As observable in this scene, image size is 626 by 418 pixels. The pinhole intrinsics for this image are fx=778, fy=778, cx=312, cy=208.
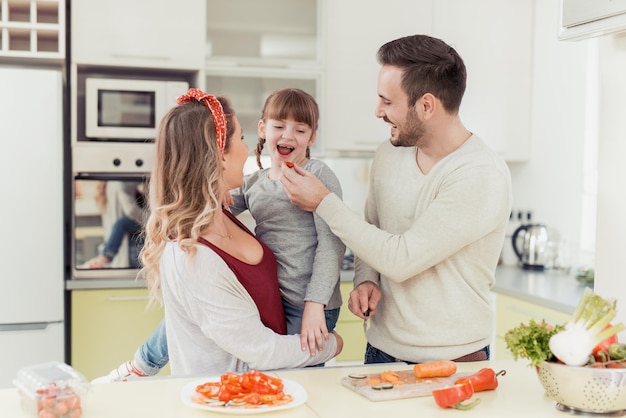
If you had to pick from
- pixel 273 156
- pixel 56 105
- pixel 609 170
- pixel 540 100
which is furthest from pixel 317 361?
pixel 540 100

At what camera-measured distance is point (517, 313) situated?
3.40 m

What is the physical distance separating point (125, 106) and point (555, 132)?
2.20 metres

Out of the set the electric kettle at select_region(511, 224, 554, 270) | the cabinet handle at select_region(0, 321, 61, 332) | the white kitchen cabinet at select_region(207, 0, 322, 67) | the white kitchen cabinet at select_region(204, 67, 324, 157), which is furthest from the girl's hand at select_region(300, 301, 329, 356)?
the electric kettle at select_region(511, 224, 554, 270)

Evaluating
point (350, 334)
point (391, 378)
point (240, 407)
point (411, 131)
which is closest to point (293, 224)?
point (411, 131)

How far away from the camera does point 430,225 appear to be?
1.84 metres

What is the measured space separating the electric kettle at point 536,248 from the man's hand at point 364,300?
2228mm

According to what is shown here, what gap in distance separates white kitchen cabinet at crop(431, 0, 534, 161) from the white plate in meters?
2.76

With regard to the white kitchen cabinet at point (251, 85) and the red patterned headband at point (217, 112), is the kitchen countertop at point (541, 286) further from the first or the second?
the red patterned headband at point (217, 112)

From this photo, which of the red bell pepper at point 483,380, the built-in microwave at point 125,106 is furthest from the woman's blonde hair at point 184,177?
the built-in microwave at point 125,106

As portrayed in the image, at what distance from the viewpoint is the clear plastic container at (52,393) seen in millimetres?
1400

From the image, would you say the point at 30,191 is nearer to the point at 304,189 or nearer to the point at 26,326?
the point at 26,326

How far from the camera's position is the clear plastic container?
4.59ft

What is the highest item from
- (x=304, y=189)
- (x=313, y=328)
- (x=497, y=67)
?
(x=497, y=67)

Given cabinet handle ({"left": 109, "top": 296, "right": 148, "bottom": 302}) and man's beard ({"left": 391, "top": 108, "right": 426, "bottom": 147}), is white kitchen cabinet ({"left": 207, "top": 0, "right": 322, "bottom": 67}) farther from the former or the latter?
man's beard ({"left": 391, "top": 108, "right": 426, "bottom": 147})
